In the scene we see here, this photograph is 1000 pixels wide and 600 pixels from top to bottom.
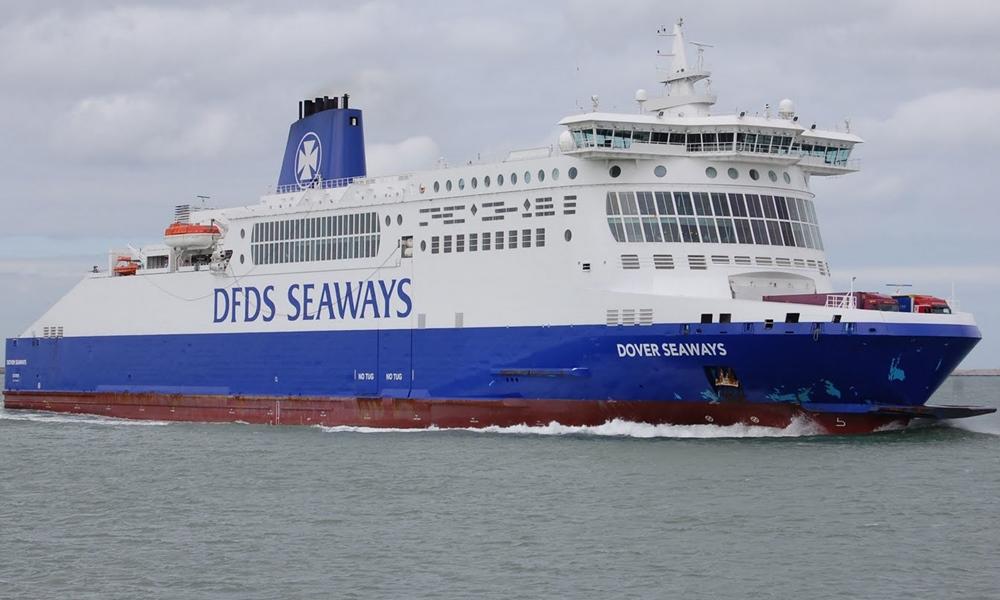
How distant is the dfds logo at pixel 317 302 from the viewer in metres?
37.8

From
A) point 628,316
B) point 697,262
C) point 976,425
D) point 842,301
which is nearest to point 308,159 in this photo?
point 628,316

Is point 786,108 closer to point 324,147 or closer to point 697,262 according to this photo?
→ point 697,262

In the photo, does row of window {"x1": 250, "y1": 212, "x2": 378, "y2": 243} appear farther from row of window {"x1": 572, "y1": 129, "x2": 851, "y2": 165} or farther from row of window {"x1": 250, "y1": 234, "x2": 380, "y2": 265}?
row of window {"x1": 572, "y1": 129, "x2": 851, "y2": 165}

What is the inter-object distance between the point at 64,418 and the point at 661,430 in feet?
79.5

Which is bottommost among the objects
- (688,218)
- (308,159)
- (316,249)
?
(688,218)

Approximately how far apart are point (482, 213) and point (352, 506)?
44.2 feet

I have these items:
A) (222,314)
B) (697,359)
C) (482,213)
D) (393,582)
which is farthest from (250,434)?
(393,582)

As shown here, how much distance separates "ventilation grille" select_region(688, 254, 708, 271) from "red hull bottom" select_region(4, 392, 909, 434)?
3.46m

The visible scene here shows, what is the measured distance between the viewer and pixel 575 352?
1307 inches

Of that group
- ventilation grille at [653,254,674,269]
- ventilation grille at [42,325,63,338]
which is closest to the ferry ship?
ventilation grille at [653,254,674,269]

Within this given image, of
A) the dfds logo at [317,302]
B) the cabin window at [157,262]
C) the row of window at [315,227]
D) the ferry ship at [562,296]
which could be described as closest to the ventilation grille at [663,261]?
the ferry ship at [562,296]

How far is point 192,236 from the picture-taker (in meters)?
44.2

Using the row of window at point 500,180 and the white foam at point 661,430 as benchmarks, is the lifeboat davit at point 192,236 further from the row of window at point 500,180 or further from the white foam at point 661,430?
the white foam at point 661,430

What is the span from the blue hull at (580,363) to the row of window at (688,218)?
2.77 m
